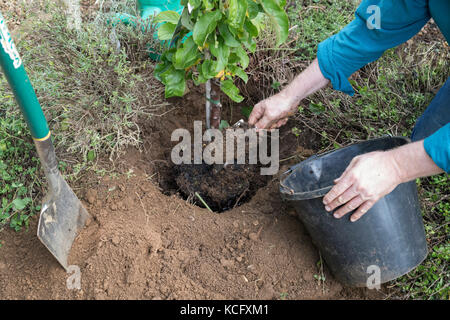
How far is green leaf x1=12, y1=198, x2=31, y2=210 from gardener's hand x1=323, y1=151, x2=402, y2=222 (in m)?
1.32

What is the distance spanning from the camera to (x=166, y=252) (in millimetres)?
1729

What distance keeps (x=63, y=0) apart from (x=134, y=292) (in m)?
1.95

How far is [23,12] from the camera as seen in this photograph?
2.72 m

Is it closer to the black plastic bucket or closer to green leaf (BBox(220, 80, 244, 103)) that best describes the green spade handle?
green leaf (BBox(220, 80, 244, 103))

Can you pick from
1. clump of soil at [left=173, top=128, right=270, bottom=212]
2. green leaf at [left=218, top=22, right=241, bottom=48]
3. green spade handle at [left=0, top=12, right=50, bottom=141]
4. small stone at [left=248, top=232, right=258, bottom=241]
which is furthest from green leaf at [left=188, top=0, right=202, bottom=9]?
small stone at [left=248, top=232, right=258, bottom=241]

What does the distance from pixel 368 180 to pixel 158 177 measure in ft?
3.76

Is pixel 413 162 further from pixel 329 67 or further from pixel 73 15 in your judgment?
pixel 73 15

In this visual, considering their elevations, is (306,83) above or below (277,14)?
below

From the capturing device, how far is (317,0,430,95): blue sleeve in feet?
5.29

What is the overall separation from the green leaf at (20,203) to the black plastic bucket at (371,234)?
114cm

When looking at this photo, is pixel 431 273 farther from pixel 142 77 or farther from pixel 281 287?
pixel 142 77

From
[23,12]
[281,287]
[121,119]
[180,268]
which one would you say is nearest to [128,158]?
[121,119]

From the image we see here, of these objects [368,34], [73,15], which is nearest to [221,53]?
[368,34]

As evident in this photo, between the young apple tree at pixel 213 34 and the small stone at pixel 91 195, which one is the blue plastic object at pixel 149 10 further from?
the small stone at pixel 91 195
